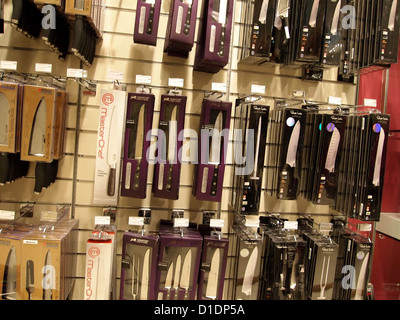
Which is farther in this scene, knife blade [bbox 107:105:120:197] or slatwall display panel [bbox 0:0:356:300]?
slatwall display panel [bbox 0:0:356:300]

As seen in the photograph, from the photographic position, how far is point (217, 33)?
2.05 m

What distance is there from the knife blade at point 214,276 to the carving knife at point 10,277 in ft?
3.77

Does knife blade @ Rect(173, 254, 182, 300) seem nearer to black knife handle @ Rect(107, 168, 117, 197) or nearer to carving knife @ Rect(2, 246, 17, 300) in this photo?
black knife handle @ Rect(107, 168, 117, 197)

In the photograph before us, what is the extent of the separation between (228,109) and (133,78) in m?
0.72

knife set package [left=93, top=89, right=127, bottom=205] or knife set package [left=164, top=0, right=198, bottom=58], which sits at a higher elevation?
knife set package [left=164, top=0, right=198, bottom=58]

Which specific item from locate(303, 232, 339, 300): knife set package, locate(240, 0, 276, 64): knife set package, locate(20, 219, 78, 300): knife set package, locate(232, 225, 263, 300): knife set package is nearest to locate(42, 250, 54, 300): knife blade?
locate(20, 219, 78, 300): knife set package

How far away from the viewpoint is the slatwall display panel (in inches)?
90.2

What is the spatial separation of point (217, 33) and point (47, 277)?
5.84 feet

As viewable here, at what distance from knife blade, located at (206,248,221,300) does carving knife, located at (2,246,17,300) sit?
115cm

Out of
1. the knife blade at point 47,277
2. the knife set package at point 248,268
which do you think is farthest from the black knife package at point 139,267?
the knife set package at point 248,268

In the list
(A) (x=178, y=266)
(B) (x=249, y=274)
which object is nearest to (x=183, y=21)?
(A) (x=178, y=266)

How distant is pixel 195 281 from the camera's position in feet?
6.93

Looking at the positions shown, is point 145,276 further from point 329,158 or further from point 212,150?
point 329,158
